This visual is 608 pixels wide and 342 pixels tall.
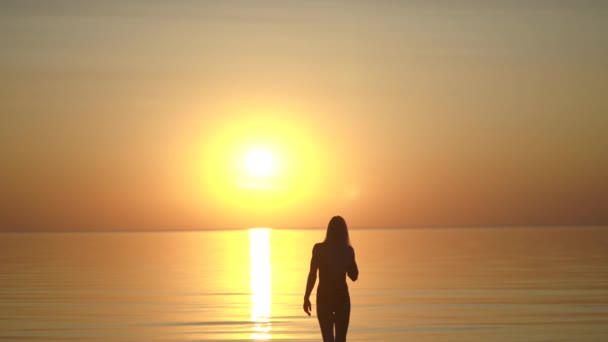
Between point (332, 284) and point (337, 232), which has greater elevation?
point (337, 232)

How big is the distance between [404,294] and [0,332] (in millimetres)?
12666

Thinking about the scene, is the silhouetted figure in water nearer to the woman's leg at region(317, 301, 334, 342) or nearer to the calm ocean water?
the woman's leg at region(317, 301, 334, 342)

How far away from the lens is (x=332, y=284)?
11.9m

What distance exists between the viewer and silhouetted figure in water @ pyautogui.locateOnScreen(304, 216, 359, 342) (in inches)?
464

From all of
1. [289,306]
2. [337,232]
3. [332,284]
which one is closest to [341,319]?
[332,284]

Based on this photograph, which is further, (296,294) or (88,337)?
(296,294)

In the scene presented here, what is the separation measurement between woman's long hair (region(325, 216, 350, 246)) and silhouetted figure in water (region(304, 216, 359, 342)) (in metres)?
0.04

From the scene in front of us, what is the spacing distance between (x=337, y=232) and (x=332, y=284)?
0.74 meters

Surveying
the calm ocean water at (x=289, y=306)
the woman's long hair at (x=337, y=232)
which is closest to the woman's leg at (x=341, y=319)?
the woman's long hair at (x=337, y=232)

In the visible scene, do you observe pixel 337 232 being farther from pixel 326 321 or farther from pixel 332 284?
pixel 326 321

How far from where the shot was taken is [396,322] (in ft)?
65.4

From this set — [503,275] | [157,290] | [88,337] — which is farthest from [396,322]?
[503,275]

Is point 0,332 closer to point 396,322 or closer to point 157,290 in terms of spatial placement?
point 396,322

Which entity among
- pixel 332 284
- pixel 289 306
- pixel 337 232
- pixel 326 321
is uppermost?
pixel 289 306
